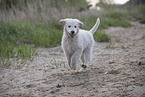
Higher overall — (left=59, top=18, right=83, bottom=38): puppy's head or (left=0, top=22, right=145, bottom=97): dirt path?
(left=59, top=18, right=83, bottom=38): puppy's head

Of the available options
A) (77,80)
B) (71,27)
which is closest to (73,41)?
(71,27)

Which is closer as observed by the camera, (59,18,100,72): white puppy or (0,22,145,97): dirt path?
(0,22,145,97): dirt path

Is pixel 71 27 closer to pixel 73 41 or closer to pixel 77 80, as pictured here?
pixel 73 41

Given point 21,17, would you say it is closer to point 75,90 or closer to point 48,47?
point 48,47

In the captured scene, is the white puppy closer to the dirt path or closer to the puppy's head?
the puppy's head

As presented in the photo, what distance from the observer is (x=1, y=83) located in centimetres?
298

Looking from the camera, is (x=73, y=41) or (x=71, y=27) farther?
(x=73, y=41)

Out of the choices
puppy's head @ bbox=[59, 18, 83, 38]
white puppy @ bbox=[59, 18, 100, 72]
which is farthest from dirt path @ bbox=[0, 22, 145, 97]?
puppy's head @ bbox=[59, 18, 83, 38]

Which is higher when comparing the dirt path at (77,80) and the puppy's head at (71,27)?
the puppy's head at (71,27)

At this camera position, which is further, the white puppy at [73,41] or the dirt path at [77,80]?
the white puppy at [73,41]

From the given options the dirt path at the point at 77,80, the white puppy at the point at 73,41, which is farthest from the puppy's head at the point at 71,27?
the dirt path at the point at 77,80

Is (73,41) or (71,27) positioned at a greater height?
(71,27)

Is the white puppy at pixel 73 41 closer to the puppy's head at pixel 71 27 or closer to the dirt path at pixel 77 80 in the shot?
the puppy's head at pixel 71 27

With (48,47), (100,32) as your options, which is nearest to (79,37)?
(48,47)
